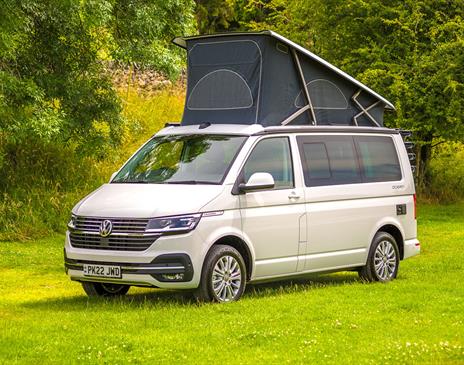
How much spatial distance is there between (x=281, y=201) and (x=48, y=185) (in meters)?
9.50

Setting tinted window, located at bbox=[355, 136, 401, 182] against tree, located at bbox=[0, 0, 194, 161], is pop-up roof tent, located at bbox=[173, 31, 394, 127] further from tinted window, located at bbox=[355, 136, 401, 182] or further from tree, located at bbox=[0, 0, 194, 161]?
tree, located at bbox=[0, 0, 194, 161]

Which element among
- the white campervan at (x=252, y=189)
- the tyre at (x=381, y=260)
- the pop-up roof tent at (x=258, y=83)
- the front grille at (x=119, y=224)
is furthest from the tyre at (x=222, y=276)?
the tyre at (x=381, y=260)

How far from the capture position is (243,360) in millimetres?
8297

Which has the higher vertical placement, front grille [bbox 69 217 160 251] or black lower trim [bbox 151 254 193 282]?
front grille [bbox 69 217 160 251]

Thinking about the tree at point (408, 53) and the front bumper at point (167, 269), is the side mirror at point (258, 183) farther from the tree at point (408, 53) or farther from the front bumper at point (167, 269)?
the tree at point (408, 53)

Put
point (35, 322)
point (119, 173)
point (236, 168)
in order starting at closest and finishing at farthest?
point (35, 322) < point (236, 168) < point (119, 173)

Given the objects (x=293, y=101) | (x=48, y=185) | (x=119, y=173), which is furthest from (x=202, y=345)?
(x=48, y=185)

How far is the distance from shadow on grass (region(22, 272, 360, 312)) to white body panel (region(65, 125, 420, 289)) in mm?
356

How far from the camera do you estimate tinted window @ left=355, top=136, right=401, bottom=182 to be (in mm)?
13742

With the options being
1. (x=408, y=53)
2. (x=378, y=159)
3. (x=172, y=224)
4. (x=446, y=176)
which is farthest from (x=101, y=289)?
(x=446, y=176)

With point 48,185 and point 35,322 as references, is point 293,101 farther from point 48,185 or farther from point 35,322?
point 48,185

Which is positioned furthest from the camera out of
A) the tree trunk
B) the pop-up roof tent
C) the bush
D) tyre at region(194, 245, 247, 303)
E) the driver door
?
the bush

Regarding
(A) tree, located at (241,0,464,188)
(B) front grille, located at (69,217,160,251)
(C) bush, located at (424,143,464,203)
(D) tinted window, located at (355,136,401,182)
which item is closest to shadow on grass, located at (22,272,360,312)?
(B) front grille, located at (69,217,160,251)

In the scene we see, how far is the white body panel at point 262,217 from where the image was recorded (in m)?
11.2
